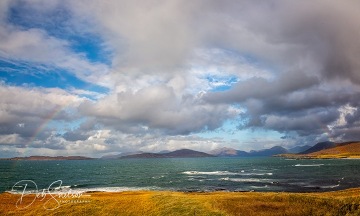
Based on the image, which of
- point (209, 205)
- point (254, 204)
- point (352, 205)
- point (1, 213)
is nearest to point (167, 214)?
point (209, 205)

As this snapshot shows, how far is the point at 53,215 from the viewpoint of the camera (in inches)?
1610

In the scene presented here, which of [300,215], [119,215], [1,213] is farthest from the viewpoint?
[1,213]

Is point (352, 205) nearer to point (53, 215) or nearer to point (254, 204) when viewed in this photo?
point (254, 204)

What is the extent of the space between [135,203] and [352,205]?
30.8 metres

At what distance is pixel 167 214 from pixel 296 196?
801 inches

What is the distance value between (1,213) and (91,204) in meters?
16.4

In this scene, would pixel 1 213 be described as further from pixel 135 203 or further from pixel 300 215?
pixel 300 215

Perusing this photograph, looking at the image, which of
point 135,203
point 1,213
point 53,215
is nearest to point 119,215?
point 135,203

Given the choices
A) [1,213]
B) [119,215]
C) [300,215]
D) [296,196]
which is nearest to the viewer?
[300,215]

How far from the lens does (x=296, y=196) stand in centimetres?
4381

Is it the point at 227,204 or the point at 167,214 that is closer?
the point at 167,214

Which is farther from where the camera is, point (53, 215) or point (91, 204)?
point (91, 204)

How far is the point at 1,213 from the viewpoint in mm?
47219

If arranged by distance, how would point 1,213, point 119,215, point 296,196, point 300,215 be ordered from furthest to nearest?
point 1,213
point 296,196
point 119,215
point 300,215
